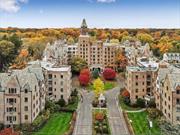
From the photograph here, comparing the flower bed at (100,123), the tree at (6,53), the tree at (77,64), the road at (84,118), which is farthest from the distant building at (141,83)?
the tree at (6,53)

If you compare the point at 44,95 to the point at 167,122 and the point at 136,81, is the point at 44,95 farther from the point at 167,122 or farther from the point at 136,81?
the point at 167,122

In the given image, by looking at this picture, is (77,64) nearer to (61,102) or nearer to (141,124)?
(61,102)

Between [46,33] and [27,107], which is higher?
[46,33]

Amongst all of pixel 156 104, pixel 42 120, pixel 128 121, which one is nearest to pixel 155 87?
Result: pixel 156 104

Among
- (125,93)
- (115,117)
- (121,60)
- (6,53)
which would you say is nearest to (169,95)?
(115,117)

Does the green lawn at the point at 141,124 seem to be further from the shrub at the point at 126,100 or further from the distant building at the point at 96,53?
the distant building at the point at 96,53
